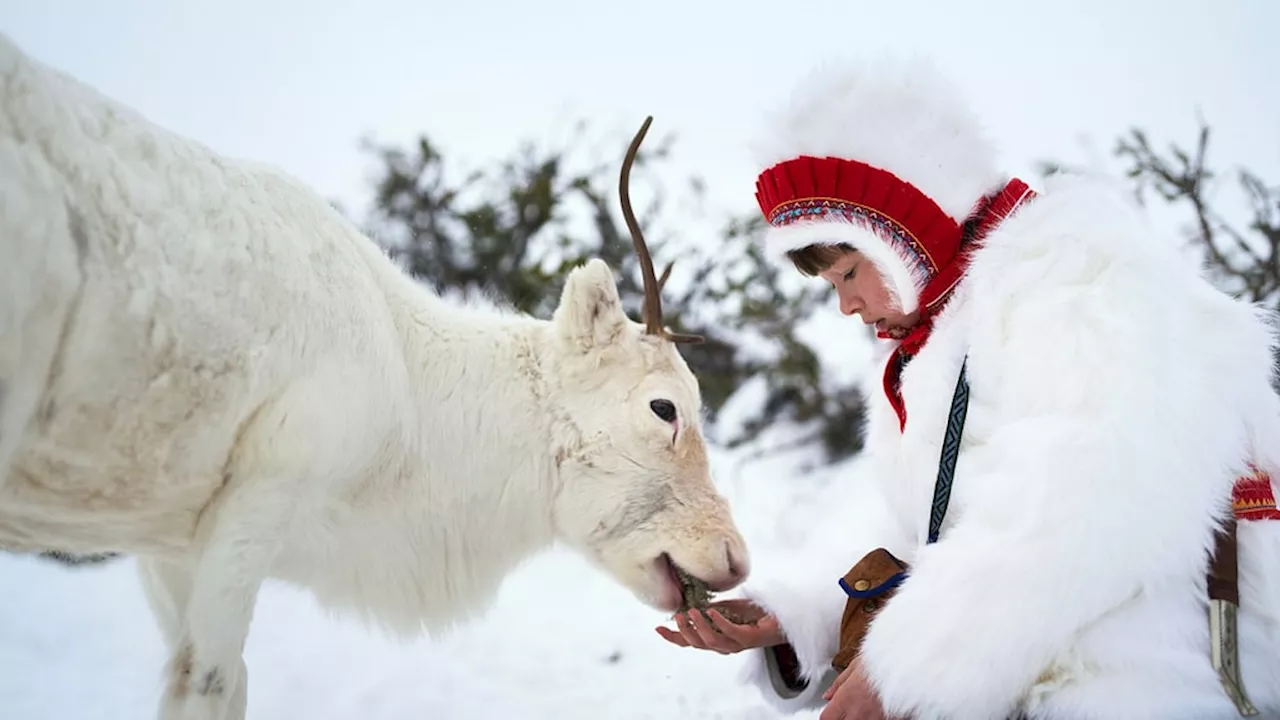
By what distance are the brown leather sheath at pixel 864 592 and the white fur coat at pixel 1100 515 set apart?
385 millimetres

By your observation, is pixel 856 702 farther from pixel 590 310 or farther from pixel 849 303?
pixel 590 310

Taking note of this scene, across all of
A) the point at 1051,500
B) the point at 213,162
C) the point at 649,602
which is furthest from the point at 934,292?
the point at 213,162

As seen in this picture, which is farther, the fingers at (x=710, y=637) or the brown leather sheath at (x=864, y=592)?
the fingers at (x=710, y=637)

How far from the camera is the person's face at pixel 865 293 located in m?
2.21

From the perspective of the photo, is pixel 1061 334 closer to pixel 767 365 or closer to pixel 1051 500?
pixel 1051 500

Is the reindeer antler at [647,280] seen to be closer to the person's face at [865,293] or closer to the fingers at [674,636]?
the person's face at [865,293]

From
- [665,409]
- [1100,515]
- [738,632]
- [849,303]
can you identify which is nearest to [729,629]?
[738,632]

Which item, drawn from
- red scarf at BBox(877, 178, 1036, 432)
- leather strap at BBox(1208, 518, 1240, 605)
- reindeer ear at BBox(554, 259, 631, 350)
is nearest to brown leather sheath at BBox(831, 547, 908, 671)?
red scarf at BBox(877, 178, 1036, 432)

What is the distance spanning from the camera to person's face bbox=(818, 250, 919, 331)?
221 cm

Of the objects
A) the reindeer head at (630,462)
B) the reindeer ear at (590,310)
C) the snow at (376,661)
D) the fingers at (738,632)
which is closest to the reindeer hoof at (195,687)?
the snow at (376,661)

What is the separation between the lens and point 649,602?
2.92 m

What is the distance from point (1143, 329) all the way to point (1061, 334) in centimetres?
14

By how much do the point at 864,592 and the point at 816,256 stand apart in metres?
0.82

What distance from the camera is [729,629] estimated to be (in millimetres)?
2439
